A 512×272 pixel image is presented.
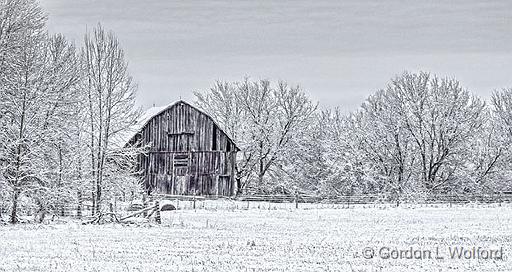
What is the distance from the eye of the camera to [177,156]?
201 ft

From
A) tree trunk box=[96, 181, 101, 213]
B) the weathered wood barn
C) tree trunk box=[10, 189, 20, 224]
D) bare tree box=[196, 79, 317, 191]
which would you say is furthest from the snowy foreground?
bare tree box=[196, 79, 317, 191]

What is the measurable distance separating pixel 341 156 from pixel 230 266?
5345 cm

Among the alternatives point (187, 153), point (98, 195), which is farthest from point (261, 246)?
point (187, 153)

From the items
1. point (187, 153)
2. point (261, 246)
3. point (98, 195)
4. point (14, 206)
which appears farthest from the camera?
point (187, 153)

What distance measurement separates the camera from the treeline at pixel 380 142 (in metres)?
66.4

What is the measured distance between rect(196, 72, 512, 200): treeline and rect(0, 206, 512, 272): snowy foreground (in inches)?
1164

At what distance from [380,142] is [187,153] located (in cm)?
1849

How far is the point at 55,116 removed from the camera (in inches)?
1430

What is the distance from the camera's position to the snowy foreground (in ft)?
58.3

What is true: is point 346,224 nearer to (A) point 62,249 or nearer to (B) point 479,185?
(A) point 62,249

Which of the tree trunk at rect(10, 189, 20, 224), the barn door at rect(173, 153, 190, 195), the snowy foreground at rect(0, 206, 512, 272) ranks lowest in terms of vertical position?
the snowy foreground at rect(0, 206, 512, 272)

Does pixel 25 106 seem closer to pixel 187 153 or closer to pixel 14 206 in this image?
pixel 14 206

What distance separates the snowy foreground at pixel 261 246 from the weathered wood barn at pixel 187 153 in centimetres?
2518

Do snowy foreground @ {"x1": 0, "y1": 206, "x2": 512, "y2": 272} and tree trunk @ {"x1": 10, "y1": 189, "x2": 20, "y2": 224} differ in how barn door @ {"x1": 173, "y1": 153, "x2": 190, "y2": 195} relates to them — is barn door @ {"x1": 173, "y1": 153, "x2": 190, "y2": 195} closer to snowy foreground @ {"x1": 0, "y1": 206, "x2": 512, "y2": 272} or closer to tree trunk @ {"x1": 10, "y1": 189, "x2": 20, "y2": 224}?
snowy foreground @ {"x1": 0, "y1": 206, "x2": 512, "y2": 272}
